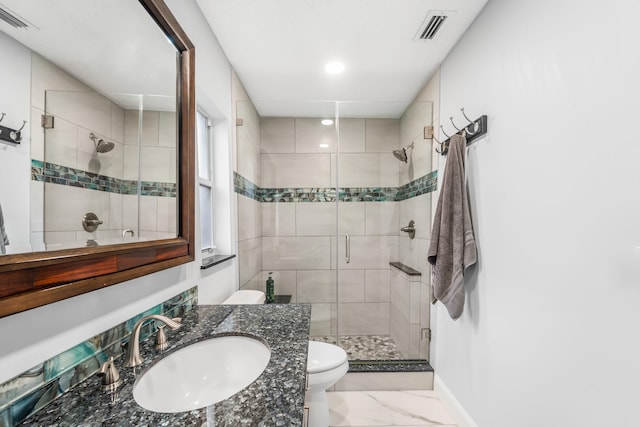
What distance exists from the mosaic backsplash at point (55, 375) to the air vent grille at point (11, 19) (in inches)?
28.5

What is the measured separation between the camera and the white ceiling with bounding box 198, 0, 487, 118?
151 cm

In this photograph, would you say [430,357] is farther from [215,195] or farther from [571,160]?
[215,195]

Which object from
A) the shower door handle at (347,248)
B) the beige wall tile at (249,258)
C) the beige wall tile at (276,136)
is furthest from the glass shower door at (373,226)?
the beige wall tile at (249,258)

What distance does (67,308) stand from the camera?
0.70 meters

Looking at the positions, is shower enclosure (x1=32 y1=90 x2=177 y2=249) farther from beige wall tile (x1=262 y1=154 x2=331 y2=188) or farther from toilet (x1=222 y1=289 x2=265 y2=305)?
beige wall tile (x1=262 y1=154 x2=331 y2=188)

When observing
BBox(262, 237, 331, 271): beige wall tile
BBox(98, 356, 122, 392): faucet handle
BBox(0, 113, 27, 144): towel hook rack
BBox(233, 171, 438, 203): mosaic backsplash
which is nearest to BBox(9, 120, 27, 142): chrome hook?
BBox(0, 113, 27, 144): towel hook rack

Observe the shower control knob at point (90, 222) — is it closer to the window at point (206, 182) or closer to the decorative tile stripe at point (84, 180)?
the decorative tile stripe at point (84, 180)

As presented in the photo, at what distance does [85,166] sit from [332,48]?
164 cm

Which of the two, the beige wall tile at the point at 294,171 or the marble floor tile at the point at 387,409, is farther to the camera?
the beige wall tile at the point at 294,171

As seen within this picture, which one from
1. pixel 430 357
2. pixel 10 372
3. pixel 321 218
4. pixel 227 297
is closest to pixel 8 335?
pixel 10 372

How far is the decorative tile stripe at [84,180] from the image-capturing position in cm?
63

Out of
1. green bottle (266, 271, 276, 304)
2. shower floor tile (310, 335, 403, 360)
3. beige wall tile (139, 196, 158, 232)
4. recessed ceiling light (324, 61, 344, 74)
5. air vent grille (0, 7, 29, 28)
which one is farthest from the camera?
green bottle (266, 271, 276, 304)

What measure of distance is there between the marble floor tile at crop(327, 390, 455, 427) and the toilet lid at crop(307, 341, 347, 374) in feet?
1.49

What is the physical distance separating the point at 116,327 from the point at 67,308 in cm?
19
